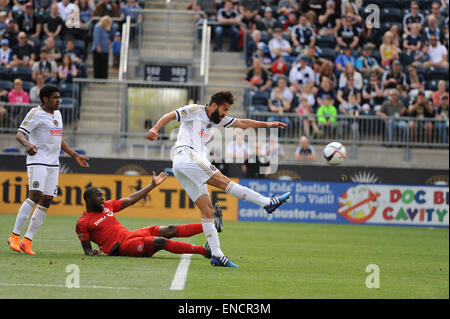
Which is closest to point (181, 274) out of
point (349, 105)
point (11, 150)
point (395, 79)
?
point (11, 150)

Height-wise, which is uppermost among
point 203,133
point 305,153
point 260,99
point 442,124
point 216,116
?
point 216,116

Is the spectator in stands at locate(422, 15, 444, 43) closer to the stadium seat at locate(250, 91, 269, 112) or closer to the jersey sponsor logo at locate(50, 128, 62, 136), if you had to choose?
the stadium seat at locate(250, 91, 269, 112)

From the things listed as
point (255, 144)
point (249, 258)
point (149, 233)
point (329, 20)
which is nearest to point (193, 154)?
point (149, 233)

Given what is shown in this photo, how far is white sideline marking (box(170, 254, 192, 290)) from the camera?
26.7 ft

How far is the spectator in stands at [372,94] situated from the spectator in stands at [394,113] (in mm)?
341

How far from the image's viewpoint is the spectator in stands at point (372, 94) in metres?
23.8

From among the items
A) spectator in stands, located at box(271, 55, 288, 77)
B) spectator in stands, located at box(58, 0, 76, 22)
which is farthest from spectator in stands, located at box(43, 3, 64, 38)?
spectator in stands, located at box(271, 55, 288, 77)

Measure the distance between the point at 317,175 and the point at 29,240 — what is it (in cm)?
1209

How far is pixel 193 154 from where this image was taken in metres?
10.1

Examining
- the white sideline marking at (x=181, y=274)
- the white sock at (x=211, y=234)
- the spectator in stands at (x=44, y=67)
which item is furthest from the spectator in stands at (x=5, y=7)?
the white sock at (x=211, y=234)

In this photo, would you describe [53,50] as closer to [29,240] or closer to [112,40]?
[112,40]

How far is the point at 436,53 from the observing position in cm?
2608

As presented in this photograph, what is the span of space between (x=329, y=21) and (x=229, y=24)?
11.2ft

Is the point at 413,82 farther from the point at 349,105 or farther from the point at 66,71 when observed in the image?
the point at 66,71
